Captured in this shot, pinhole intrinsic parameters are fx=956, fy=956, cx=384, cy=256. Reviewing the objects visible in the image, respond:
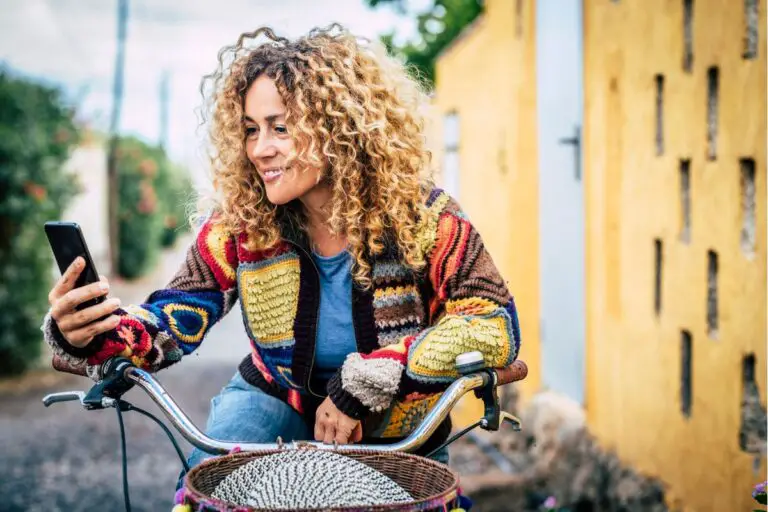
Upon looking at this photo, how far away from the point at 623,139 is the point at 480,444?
3066 millimetres

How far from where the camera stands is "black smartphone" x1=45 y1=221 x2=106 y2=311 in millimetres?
1930

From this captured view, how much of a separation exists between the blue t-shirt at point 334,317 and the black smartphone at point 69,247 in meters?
0.61

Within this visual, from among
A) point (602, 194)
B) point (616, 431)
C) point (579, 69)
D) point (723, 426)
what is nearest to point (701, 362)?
point (723, 426)

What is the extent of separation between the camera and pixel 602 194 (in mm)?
5223

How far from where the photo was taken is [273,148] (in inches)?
96.1

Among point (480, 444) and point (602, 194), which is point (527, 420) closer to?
point (480, 444)

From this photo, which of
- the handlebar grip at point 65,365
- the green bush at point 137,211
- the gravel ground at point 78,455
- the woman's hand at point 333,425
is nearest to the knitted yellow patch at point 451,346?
the woman's hand at point 333,425

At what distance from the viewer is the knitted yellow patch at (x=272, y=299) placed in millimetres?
2463

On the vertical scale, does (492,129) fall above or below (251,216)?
above

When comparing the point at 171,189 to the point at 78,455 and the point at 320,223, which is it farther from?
the point at 320,223

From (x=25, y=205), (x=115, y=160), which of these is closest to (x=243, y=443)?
(x=25, y=205)

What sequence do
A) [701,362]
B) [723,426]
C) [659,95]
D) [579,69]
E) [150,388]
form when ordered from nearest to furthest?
[150,388]
[723,426]
[701,362]
[659,95]
[579,69]

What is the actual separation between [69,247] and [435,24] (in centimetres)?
1273

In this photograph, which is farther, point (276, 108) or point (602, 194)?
point (602, 194)
